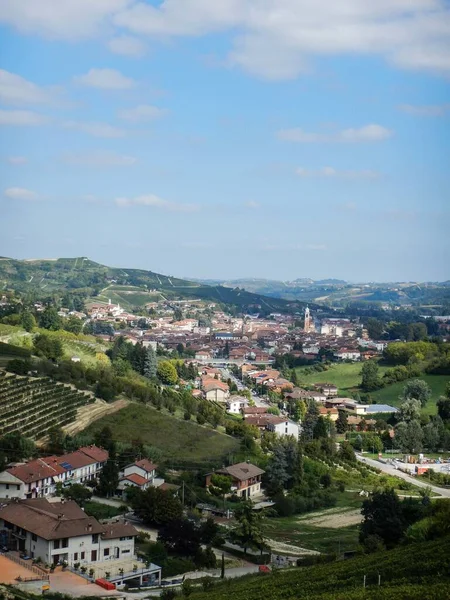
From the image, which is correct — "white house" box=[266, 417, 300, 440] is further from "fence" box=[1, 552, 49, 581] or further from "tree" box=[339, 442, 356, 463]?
"fence" box=[1, 552, 49, 581]

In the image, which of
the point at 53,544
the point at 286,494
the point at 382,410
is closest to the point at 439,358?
the point at 382,410

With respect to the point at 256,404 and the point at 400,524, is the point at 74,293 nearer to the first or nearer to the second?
the point at 256,404

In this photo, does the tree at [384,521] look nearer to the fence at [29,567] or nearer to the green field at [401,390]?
the fence at [29,567]

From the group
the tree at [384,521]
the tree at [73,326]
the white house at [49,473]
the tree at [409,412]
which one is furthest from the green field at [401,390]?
the white house at [49,473]

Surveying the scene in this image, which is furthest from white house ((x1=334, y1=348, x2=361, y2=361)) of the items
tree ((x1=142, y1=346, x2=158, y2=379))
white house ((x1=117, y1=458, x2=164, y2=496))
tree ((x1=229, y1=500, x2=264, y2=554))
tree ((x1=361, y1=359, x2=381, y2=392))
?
tree ((x1=229, y1=500, x2=264, y2=554))

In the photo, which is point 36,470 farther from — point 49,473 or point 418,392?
point 418,392
